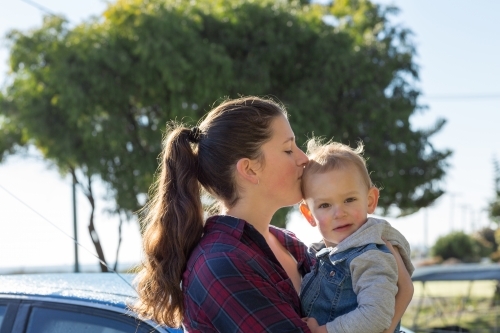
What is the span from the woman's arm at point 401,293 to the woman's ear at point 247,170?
45 cm

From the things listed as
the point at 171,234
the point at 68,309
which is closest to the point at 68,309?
the point at 68,309

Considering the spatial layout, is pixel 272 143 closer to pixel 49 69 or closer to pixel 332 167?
pixel 332 167

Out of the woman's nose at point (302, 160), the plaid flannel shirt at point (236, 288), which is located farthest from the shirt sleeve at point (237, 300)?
the woman's nose at point (302, 160)

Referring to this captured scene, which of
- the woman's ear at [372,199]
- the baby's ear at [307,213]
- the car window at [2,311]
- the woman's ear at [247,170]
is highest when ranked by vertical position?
the woman's ear at [247,170]

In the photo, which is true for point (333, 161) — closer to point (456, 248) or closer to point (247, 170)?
point (247, 170)

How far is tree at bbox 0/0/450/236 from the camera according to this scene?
13641 mm

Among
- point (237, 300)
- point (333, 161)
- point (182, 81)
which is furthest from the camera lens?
point (182, 81)

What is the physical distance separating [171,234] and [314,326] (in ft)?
1.57

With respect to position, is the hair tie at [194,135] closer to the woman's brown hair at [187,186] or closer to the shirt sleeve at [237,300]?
the woman's brown hair at [187,186]

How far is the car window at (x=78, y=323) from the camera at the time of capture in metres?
2.59

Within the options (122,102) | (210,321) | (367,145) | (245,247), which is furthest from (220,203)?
(367,145)

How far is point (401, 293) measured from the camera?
2.20m

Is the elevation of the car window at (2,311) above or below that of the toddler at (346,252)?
below

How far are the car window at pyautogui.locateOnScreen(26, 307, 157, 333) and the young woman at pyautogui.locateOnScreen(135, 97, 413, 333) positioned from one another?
0.75ft
